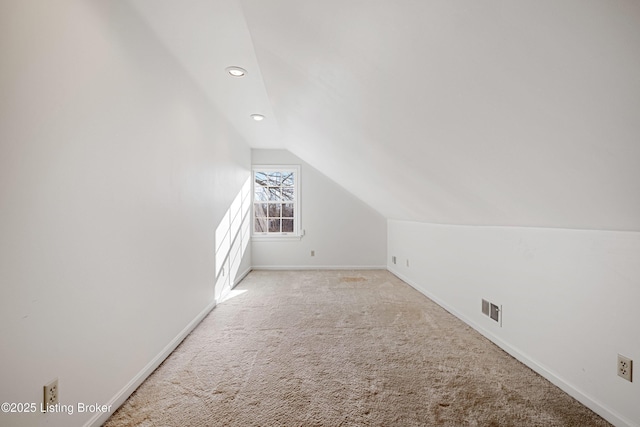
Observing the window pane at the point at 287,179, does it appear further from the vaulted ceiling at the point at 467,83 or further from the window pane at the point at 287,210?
the vaulted ceiling at the point at 467,83

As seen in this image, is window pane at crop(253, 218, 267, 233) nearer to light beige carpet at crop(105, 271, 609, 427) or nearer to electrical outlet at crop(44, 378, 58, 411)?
light beige carpet at crop(105, 271, 609, 427)

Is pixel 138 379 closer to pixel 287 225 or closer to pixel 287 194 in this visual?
pixel 287 225

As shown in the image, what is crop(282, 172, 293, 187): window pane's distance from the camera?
604cm

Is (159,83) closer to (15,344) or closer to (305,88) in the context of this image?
(305,88)

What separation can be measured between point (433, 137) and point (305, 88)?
1.10 m

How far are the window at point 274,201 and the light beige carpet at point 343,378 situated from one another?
2.83m

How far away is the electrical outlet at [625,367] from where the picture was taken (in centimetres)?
147

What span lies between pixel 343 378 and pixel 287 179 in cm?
445

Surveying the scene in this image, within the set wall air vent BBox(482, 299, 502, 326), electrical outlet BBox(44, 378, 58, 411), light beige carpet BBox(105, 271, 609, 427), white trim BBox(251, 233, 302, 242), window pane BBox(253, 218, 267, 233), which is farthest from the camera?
window pane BBox(253, 218, 267, 233)

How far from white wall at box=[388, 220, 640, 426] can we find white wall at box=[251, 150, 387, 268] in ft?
9.58

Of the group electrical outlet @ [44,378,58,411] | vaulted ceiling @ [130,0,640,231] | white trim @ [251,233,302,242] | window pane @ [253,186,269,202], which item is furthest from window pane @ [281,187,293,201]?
electrical outlet @ [44,378,58,411]

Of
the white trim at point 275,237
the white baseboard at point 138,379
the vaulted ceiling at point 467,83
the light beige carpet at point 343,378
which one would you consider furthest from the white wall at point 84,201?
the white trim at point 275,237

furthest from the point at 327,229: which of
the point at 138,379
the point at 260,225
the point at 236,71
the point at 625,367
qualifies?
the point at 625,367

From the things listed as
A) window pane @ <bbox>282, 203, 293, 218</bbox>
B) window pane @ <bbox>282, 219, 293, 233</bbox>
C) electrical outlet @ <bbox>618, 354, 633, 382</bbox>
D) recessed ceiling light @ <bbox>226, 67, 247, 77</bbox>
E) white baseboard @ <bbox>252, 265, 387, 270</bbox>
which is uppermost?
recessed ceiling light @ <bbox>226, 67, 247, 77</bbox>
